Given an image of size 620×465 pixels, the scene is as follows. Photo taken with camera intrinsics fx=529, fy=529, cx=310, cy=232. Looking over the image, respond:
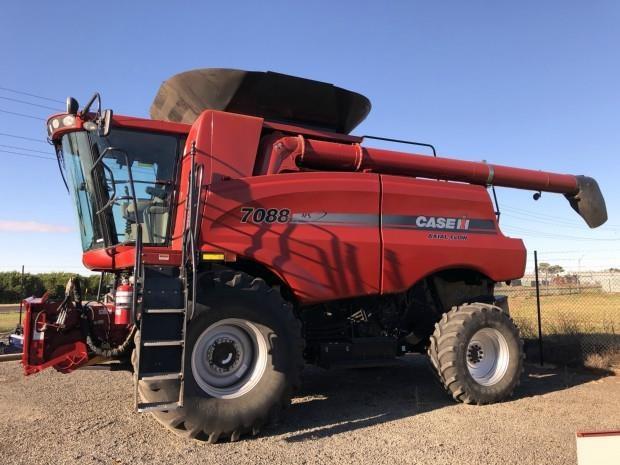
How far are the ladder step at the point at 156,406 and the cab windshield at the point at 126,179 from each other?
5.54 feet

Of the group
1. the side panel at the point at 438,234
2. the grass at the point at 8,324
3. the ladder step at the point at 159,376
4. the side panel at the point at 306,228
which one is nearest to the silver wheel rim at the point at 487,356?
the side panel at the point at 438,234

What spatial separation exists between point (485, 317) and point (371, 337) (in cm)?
148

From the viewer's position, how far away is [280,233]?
5.61 metres

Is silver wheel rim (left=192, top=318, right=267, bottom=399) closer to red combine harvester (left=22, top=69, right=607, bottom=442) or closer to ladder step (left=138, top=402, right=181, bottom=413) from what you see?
red combine harvester (left=22, top=69, right=607, bottom=442)

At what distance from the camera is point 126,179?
18.4 ft

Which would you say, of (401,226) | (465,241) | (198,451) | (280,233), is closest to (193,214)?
(280,233)

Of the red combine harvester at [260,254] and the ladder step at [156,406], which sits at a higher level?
the red combine harvester at [260,254]

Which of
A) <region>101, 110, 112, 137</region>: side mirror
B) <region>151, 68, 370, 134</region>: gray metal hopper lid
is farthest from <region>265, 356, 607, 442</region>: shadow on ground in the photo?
<region>151, 68, 370, 134</region>: gray metal hopper lid

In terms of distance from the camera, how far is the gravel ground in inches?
175

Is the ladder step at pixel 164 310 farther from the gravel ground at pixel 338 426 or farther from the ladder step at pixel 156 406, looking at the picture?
the gravel ground at pixel 338 426

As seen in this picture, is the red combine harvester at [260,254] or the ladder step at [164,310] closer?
the ladder step at [164,310]

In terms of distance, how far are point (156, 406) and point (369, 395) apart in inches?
127

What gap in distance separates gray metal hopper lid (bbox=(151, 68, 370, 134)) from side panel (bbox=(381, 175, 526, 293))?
3.73 ft

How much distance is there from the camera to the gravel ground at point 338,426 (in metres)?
4.45
